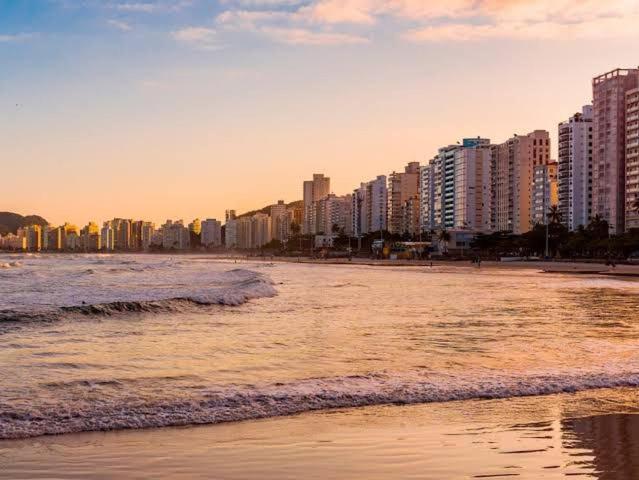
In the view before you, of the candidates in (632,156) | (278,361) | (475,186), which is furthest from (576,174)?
(278,361)

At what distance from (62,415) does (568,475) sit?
19.5 ft

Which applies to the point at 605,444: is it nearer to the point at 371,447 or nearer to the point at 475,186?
the point at 371,447

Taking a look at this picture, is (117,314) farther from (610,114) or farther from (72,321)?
(610,114)

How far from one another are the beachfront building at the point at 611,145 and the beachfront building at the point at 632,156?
8.30 ft

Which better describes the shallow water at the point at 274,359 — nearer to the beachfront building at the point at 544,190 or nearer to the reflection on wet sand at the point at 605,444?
the reflection on wet sand at the point at 605,444

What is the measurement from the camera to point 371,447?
7398 millimetres

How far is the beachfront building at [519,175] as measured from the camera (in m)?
180

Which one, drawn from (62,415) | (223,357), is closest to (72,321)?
(223,357)

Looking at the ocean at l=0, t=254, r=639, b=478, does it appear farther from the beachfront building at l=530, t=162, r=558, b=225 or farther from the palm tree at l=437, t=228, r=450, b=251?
the palm tree at l=437, t=228, r=450, b=251

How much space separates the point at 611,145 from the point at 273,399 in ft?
477

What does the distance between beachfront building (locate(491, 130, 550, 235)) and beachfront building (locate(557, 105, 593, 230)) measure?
2056cm

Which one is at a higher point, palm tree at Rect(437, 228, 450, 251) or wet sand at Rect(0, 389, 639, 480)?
palm tree at Rect(437, 228, 450, 251)

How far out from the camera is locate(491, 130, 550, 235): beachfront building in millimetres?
180375

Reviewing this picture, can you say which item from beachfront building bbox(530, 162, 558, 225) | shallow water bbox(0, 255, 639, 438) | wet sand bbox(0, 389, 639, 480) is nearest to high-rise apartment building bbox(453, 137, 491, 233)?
beachfront building bbox(530, 162, 558, 225)
